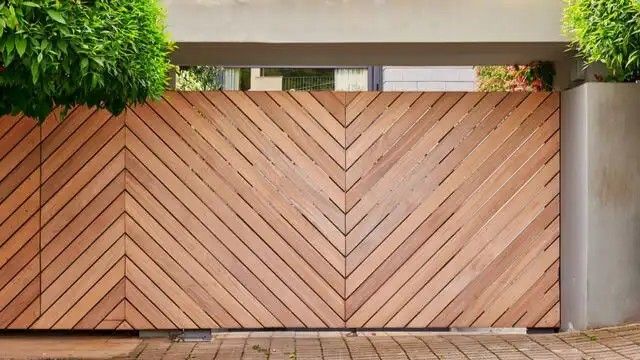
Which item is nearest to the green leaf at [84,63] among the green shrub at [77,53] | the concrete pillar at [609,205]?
the green shrub at [77,53]

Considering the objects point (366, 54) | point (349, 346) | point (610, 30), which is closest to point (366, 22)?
point (366, 54)

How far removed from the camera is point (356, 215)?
23.5 feet

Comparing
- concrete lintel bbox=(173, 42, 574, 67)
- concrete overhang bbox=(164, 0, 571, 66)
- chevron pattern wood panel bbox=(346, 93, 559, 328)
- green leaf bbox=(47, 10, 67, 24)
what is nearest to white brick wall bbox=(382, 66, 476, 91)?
concrete lintel bbox=(173, 42, 574, 67)

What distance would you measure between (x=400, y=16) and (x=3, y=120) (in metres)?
3.55

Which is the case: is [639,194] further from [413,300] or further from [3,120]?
[3,120]

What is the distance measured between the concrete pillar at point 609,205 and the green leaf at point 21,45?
4.42 meters

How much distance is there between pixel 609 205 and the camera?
6641 mm

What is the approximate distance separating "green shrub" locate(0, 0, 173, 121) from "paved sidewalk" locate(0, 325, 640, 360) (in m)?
2.15

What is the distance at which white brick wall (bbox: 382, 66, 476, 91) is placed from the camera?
39.5 feet

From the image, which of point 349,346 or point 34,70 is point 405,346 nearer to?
point 349,346

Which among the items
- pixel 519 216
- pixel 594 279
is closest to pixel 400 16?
pixel 519 216

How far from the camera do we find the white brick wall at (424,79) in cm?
1205

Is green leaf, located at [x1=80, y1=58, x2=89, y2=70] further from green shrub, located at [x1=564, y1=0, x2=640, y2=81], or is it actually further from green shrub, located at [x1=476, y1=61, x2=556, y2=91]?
green shrub, located at [x1=476, y1=61, x2=556, y2=91]

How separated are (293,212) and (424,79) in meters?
5.55
